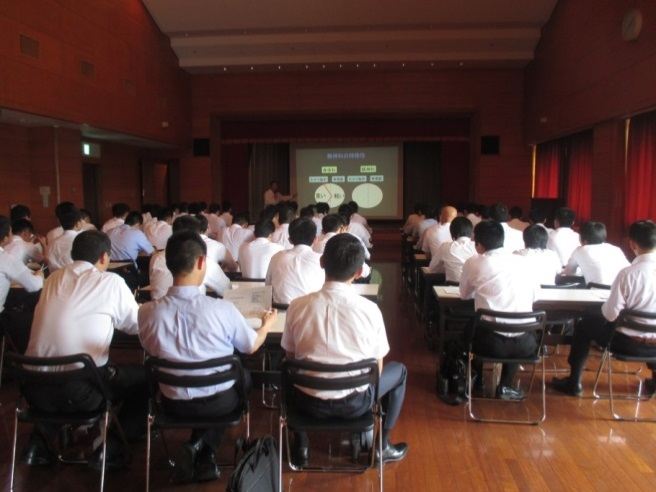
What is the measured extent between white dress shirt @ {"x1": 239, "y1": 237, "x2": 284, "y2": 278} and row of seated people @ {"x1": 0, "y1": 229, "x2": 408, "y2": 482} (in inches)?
82.4

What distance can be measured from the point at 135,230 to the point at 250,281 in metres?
2.55

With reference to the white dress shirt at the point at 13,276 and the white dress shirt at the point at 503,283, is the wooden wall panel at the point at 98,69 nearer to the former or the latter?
the white dress shirt at the point at 13,276

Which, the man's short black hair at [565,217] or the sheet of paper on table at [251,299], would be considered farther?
the man's short black hair at [565,217]

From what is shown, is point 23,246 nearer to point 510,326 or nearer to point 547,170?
point 510,326

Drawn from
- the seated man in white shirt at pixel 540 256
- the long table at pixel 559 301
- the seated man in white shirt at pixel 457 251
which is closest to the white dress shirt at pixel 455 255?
the seated man in white shirt at pixel 457 251

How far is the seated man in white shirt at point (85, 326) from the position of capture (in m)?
2.67

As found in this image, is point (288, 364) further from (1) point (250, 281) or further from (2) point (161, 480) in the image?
(1) point (250, 281)

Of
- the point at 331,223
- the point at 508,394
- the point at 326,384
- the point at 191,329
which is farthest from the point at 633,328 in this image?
the point at 331,223

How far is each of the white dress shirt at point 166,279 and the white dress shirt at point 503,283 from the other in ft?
5.64

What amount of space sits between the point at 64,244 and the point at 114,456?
9.18ft

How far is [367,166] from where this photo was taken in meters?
15.0

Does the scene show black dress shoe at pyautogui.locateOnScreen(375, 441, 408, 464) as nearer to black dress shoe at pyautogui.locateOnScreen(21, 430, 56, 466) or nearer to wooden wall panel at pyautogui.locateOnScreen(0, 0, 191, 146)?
black dress shoe at pyautogui.locateOnScreen(21, 430, 56, 466)

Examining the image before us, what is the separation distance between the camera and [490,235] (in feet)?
12.3

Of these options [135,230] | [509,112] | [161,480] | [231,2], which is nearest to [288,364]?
[161,480]
